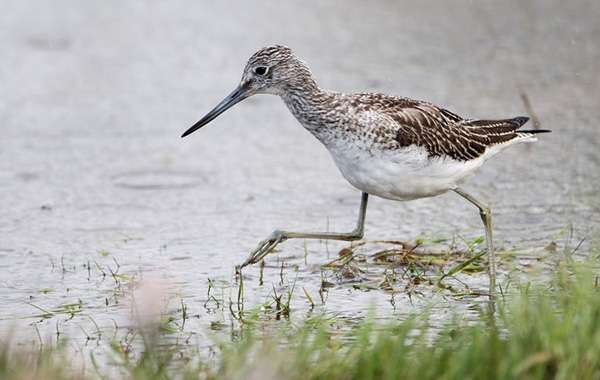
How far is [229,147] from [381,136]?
Result: 2868 millimetres

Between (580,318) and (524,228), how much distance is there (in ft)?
9.78

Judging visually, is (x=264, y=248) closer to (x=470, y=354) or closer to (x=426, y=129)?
(x=426, y=129)

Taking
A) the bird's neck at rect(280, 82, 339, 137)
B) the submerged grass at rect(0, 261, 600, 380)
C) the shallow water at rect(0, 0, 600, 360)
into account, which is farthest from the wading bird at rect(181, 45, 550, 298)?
the submerged grass at rect(0, 261, 600, 380)

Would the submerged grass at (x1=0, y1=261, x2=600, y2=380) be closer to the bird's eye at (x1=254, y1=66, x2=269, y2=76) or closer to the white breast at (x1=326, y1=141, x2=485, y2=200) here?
the white breast at (x1=326, y1=141, x2=485, y2=200)

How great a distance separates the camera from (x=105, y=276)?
7.19 metres

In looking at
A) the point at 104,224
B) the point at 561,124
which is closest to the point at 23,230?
the point at 104,224

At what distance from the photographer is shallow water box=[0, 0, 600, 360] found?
7.26m

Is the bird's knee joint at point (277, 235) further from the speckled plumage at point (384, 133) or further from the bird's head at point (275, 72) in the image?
the bird's head at point (275, 72)

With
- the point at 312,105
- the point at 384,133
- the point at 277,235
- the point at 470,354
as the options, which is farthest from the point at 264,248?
the point at 470,354

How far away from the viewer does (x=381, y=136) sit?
6.80 m

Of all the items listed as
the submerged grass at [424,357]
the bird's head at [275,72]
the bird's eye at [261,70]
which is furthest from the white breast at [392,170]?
the submerged grass at [424,357]

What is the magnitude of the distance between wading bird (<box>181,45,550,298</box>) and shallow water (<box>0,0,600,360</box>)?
570 mm

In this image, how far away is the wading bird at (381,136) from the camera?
6777 millimetres

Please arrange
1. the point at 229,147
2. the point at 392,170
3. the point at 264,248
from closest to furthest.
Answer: the point at 392,170, the point at 264,248, the point at 229,147
